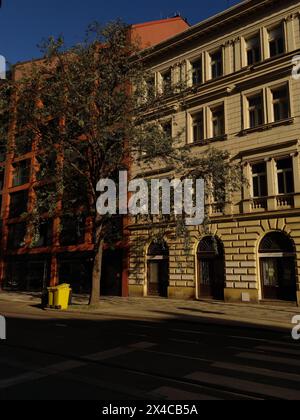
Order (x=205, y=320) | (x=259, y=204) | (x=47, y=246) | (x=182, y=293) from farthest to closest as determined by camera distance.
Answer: (x=47, y=246) → (x=182, y=293) → (x=259, y=204) → (x=205, y=320)

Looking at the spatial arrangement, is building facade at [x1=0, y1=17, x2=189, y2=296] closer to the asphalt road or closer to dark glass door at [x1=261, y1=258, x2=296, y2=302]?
dark glass door at [x1=261, y1=258, x2=296, y2=302]

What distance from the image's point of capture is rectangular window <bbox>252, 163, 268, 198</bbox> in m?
21.7

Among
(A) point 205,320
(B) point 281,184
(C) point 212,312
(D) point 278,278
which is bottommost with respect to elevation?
(A) point 205,320

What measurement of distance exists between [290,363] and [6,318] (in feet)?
35.1

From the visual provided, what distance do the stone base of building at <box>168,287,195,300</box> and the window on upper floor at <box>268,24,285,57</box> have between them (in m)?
14.1

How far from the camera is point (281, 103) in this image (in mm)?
21734

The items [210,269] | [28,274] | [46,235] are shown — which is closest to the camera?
[210,269]

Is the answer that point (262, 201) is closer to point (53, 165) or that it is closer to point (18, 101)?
point (53, 165)

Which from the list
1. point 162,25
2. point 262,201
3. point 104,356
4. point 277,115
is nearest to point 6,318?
point 104,356

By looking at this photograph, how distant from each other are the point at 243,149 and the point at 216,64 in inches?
250

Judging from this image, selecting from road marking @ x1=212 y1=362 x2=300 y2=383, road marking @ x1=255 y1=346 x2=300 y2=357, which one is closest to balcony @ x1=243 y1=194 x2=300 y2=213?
road marking @ x1=255 y1=346 x2=300 y2=357

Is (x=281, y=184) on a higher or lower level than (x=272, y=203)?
higher

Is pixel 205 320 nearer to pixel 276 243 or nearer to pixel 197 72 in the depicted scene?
pixel 276 243

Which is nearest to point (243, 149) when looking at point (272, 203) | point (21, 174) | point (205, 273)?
point (272, 203)
